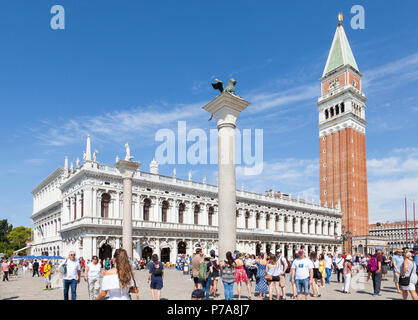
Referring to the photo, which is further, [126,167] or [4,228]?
[4,228]

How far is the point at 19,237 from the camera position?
8725cm

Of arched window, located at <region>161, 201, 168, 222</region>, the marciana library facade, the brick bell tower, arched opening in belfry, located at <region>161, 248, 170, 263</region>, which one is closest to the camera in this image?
the marciana library facade

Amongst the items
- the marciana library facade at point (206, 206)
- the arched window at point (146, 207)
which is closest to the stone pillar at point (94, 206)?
the marciana library facade at point (206, 206)

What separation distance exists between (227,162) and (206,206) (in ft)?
112

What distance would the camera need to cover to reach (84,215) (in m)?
39.0

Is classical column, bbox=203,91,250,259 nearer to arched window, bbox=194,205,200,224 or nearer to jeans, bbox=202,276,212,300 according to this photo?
jeans, bbox=202,276,212,300

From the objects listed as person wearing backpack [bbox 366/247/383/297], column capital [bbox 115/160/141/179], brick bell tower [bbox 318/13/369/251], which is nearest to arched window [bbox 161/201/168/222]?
column capital [bbox 115/160/141/179]

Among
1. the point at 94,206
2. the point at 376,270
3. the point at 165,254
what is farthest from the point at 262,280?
the point at 165,254

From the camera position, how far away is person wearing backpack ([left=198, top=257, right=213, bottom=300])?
11805mm

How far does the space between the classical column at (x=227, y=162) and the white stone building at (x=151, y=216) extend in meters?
26.0

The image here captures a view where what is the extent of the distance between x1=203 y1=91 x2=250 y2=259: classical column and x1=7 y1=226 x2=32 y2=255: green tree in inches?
3244

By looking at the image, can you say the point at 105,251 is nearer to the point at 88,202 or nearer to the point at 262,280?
the point at 88,202
